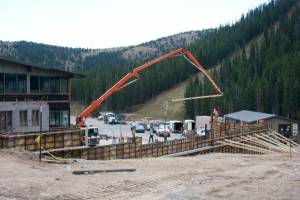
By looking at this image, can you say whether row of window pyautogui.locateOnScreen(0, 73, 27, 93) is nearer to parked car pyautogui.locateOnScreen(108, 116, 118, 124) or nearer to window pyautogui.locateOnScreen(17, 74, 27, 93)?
window pyautogui.locateOnScreen(17, 74, 27, 93)

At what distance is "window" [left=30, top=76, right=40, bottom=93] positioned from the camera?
41125 millimetres

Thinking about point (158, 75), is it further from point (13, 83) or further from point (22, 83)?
point (13, 83)

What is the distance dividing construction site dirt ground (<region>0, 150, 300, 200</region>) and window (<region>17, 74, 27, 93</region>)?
43.2 feet

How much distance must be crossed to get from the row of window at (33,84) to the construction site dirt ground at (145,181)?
40.6 ft

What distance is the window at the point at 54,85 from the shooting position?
43.2 m

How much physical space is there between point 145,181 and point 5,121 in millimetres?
17338

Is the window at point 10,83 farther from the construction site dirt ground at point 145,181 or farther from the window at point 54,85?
the construction site dirt ground at point 145,181

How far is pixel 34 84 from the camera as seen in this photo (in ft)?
136

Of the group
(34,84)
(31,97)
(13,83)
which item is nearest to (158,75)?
(34,84)

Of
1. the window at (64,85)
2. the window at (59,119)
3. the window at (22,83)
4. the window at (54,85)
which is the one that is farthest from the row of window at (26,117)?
the window at (64,85)

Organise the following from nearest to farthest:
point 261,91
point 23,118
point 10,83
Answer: point 23,118 → point 10,83 → point 261,91

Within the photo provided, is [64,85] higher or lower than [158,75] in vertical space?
lower

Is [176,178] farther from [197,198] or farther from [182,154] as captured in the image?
[182,154]

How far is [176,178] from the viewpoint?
24.4m
